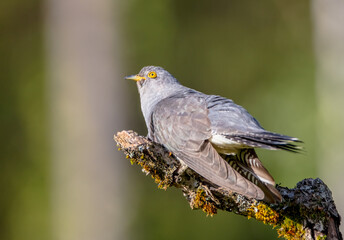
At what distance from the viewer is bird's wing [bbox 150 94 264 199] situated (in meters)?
3.27

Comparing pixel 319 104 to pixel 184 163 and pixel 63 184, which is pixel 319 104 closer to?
pixel 63 184

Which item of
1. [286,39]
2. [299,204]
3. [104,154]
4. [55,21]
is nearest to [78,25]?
[55,21]

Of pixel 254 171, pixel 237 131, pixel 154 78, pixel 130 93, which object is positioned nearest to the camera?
pixel 254 171

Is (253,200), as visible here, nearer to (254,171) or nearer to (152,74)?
(254,171)

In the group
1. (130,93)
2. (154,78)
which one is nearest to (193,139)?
(154,78)

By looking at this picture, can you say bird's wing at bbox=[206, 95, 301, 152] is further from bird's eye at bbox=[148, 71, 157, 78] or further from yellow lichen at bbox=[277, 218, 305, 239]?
bird's eye at bbox=[148, 71, 157, 78]

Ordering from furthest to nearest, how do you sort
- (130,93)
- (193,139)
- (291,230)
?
(130,93) < (193,139) < (291,230)

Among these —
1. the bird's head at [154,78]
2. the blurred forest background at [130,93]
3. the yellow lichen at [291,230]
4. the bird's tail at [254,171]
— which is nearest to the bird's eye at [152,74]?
the bird's head at [154,78]

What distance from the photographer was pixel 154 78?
500 cm

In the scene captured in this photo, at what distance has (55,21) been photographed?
309 inches

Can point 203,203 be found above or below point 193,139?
below

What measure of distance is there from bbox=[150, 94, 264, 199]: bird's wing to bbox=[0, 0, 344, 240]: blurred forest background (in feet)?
9.61

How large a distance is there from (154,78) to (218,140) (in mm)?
1590

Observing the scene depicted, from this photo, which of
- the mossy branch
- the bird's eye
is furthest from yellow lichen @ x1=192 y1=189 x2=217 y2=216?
the bird's eye
